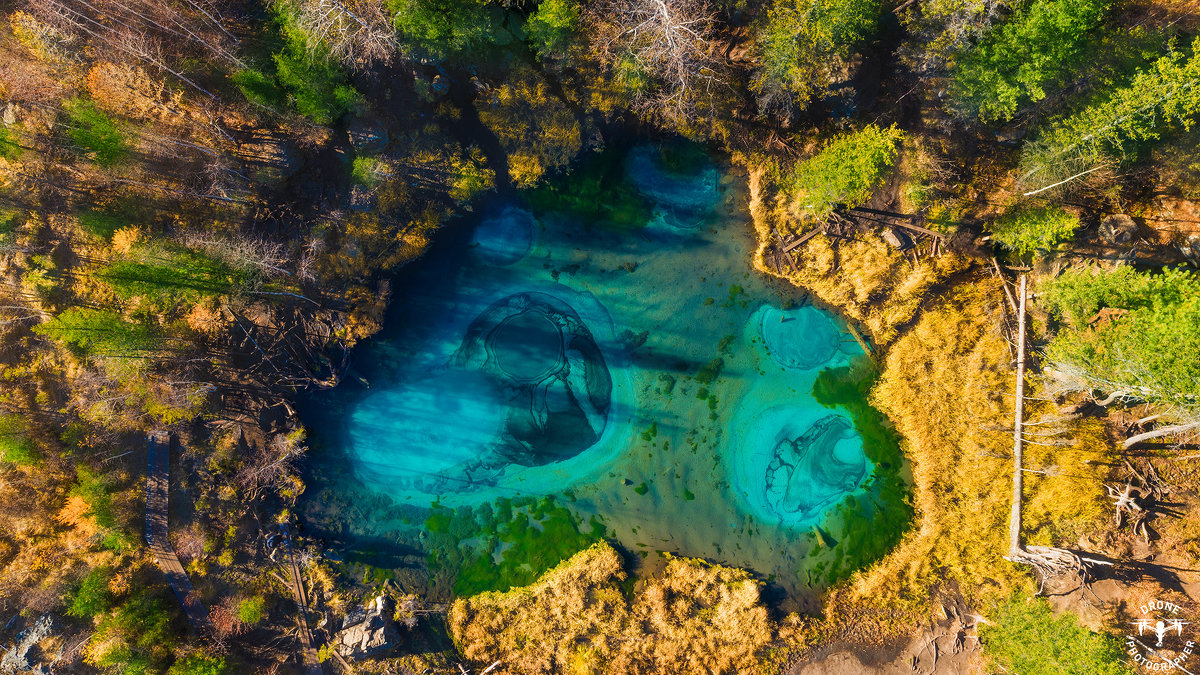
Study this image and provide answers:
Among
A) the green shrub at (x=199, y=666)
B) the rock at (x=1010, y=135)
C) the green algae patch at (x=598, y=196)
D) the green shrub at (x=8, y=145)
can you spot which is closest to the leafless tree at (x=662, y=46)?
the green algae patch at (x=598, y=196)

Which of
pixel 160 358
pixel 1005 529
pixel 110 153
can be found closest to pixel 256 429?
pixel 160 358

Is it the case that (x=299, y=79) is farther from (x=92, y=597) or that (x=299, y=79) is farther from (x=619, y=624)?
(x=619, y=624)

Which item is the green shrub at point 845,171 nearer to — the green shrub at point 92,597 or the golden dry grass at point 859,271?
the golden dry grass at point 859,271

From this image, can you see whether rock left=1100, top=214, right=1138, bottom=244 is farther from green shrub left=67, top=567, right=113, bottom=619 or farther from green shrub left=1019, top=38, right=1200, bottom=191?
green shrub left=67, top=567, right=113, bottom=619

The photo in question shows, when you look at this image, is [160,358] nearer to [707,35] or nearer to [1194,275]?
[707,35]

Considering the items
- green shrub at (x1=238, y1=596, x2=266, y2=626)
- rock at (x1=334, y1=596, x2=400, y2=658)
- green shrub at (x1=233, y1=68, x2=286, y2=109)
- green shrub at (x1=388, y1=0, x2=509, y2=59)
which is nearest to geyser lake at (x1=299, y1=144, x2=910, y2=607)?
rock at (x1=334, y1=596, x2=400, y2=658)

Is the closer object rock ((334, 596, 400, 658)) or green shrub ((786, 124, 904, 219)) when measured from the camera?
green shrub ((786, 124, 904, 219))

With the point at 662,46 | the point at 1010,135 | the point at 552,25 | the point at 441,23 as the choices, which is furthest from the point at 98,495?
the point at 1010,135
